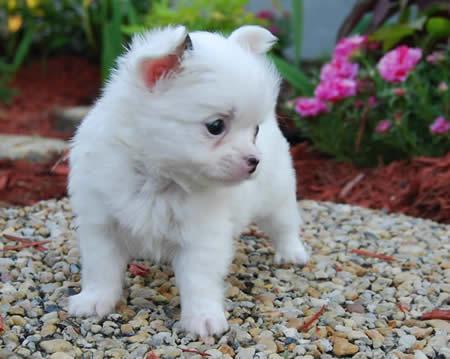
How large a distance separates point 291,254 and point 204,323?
39.5 inches

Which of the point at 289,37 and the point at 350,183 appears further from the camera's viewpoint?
the point at 289,37

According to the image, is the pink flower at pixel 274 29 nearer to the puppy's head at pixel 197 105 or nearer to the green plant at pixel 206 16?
the green plant at pixel 206 16

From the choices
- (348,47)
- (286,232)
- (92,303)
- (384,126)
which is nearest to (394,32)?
(348,47)

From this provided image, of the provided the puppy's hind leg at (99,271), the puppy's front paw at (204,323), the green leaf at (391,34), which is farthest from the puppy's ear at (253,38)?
the green leaf at (391,34)

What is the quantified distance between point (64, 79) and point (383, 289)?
19.3 feet

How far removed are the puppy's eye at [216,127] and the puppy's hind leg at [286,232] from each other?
3.74ft

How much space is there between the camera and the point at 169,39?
2.51 meters

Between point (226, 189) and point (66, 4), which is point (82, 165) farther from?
point (66, 4)

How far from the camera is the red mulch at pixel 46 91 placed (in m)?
7.24

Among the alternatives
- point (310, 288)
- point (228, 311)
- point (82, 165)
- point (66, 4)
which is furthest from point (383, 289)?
point (66, 4)

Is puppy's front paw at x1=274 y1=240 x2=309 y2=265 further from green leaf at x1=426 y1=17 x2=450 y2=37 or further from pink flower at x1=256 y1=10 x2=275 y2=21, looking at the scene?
pink flower at x1=256 y1=10 x2=275 y2=21

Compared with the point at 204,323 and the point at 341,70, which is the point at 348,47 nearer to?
the point at 341,70

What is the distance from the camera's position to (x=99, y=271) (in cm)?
295

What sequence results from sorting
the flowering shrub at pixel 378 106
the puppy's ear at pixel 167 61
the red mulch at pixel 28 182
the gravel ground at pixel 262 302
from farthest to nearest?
the flowering shrub at pixel 378 106 → the red mulch at pixel 28 182 → the gravel ground at pixel 262 302 → the puppy's ear at pixel 167 61
